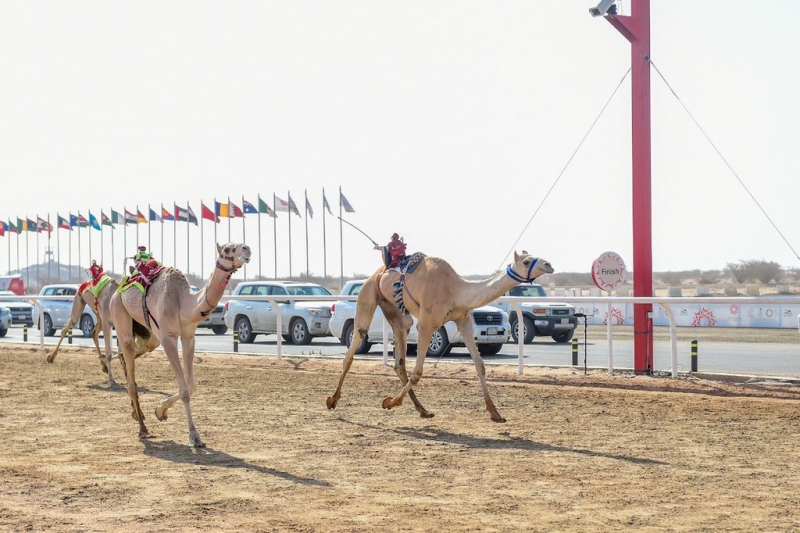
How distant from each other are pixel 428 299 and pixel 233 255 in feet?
10.4

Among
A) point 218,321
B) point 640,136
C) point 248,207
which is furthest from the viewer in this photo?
point 248,207

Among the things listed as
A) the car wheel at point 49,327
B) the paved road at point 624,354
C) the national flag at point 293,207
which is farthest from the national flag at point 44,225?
the paved road at point 624,354

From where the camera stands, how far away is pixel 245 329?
31.5 metres

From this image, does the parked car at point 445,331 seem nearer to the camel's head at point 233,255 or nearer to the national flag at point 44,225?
the camel's head at point 233,255

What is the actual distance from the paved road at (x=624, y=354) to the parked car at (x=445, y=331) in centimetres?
33

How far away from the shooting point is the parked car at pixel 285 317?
3030cm

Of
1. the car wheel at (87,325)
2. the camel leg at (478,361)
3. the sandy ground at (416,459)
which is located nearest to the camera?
the sandy ground at (416,459)

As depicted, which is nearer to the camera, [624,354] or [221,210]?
[624,354]

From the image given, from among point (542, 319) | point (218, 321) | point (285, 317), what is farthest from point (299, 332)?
point (218, 321)

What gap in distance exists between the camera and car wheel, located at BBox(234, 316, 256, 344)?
31438 mm

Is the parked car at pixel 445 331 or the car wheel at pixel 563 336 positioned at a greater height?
the parked car at pixel 445 331

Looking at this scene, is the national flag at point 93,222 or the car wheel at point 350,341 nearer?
the car wheel at point 350,341

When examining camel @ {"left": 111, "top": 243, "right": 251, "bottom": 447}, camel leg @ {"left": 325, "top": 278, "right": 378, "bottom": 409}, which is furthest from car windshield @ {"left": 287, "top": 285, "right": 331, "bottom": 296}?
camel @ {"left": 111, "top": 243, "right": 251, "bottom": 447}

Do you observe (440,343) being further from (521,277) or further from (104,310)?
(521,277)
